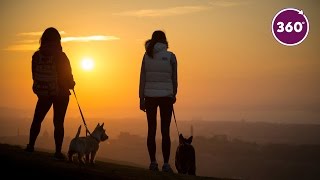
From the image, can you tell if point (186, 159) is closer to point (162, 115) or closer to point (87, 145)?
point (162, 115)

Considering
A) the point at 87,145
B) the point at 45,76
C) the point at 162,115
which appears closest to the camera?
the point at 162,115

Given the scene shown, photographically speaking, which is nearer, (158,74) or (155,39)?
(158,74)

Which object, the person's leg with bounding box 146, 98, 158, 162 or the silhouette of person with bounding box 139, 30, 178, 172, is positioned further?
the person's leg with bounding box 146, 98, 158, 162

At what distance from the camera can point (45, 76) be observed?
Answer: 14680 mm

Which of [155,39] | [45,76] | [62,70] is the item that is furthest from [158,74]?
[45,76]

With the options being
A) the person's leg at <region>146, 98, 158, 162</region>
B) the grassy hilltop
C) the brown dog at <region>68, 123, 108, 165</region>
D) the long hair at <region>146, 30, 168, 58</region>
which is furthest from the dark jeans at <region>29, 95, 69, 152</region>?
the long hair at <region>146, 30, 168, 58</region>

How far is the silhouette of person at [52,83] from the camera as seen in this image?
47.6 feet

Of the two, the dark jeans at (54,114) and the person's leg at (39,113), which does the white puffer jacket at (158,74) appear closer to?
the dark jeans at (54,114)

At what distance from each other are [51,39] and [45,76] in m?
1.02

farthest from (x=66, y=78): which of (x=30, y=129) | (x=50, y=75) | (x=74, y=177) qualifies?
(x=74, y=177)

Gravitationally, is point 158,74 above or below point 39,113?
above

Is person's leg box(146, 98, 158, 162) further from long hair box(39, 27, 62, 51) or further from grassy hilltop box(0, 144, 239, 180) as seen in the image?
long hair box(39, 27, 62, 51)

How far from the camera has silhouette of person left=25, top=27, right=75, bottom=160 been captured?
1452 centimetres

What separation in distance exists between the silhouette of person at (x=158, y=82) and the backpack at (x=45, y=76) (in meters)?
2.32
